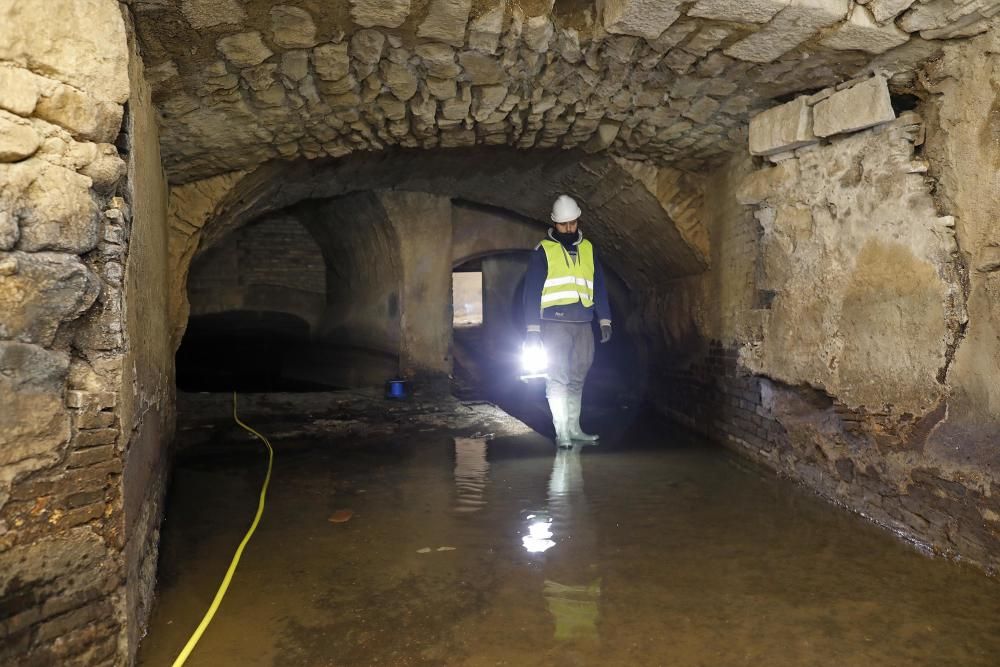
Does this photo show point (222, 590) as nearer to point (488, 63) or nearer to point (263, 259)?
point (488, 63)

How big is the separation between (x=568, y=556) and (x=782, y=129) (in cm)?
262

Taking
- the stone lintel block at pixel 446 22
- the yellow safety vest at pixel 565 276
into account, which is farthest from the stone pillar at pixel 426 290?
the stone lintel block at pixel 446 22

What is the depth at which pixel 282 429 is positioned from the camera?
5312mm

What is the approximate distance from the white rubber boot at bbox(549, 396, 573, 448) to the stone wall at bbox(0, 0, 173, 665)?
10.7 ft

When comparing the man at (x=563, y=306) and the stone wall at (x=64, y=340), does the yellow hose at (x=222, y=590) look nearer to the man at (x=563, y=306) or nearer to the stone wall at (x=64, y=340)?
the stone wall at (x=64, y=340)

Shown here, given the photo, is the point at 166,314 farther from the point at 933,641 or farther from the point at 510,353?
the point at 510,353

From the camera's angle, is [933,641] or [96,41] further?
[933,641]

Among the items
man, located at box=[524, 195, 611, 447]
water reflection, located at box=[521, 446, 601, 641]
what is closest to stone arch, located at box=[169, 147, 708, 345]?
man, located at box=[524, 195, 611, 447]

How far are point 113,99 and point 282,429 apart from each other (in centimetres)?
376

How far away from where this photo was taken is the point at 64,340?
1822 mm

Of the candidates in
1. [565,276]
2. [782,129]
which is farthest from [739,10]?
[565,276]

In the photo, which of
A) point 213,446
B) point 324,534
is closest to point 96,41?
point 324,534

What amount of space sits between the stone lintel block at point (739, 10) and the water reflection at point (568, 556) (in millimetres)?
2380

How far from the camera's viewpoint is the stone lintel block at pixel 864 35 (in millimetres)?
2818
